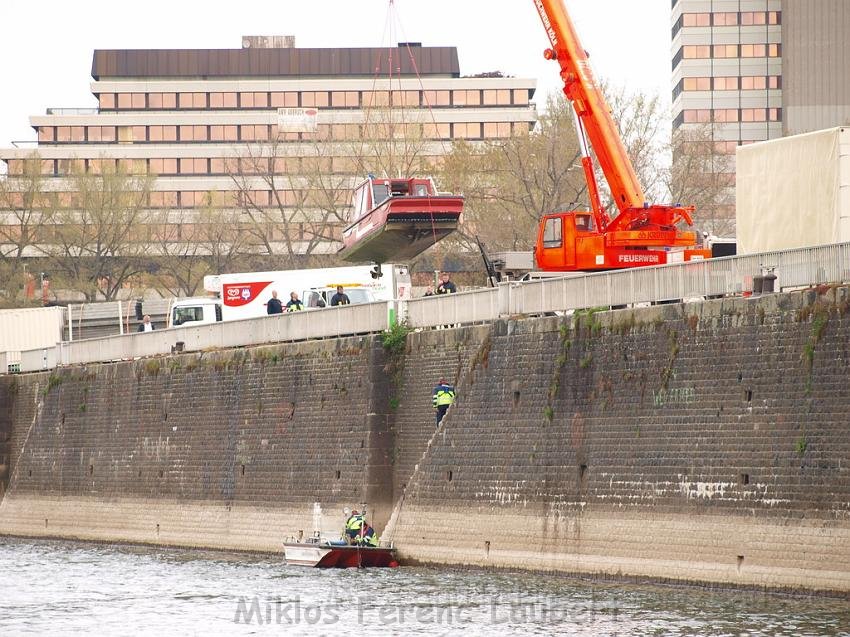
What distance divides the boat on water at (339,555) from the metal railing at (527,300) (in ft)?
17.3

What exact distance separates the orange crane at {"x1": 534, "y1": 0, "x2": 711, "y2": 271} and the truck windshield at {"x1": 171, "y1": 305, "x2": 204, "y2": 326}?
18926mm

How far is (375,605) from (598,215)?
14.3 meters

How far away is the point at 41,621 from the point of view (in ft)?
97.1

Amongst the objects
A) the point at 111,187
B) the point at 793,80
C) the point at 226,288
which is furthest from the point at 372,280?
the point at 793,80

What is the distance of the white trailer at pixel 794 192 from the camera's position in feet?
102

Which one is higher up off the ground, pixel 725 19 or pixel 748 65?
pixel 725 19

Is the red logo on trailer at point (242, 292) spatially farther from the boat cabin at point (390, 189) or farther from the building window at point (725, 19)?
the building window at point (725, 19)

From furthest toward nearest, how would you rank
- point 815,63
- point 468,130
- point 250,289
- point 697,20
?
point 468,130 → point 697,20 → point 815,63 → point 250,289

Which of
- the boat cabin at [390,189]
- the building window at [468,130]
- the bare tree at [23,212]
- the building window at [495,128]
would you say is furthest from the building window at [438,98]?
the boat cabin at [390,189]

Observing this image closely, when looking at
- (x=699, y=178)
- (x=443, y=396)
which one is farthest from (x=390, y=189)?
(x=699, y=178)

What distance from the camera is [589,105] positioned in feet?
132

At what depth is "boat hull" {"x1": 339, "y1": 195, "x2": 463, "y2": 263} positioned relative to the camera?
4225 cm

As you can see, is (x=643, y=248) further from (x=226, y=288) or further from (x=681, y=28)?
(x=681, y=28)

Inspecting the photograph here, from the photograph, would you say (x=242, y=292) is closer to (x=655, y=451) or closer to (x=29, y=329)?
(x=29, y=329)
